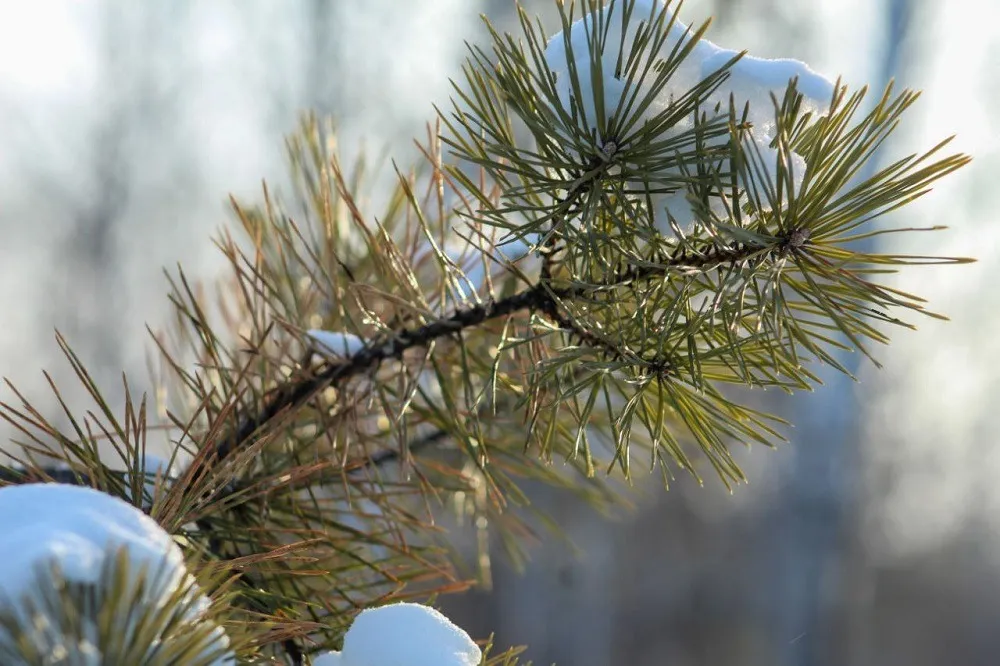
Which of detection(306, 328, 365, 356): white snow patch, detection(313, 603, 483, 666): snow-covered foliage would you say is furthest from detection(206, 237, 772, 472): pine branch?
detection(313, 603, 483, 666): snow-covered foliage

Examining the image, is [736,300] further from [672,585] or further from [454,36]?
[672,585]

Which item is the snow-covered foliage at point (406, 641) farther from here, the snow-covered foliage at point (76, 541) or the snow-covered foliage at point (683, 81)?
the snow-covered foliage at point (683, 81)

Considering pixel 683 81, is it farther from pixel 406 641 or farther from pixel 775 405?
pixel 775 405

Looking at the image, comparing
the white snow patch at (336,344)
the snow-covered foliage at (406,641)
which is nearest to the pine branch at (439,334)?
the white snow patch at (336,344)

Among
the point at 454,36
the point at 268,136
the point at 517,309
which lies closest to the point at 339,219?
the point at 517,309

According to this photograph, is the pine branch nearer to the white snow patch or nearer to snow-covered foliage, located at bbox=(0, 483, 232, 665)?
the white snow patch
